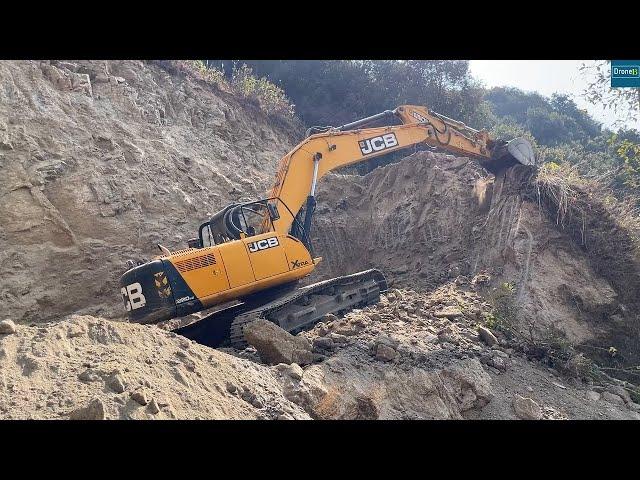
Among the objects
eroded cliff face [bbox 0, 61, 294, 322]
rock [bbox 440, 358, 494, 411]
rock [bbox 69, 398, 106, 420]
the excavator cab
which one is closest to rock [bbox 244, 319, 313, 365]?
rock [bbox 440, 358, 494, 411]

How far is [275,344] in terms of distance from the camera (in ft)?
21.3

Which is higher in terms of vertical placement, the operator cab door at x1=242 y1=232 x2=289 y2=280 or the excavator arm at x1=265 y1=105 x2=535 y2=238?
the excavator arm at x1=265 y1=105 x2=535 y2=238

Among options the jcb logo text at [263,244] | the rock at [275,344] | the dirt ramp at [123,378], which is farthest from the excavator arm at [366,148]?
the dirt ramp at [123,378]

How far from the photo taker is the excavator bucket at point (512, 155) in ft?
36.4

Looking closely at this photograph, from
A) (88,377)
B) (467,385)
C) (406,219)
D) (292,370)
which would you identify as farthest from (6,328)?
(406,219)

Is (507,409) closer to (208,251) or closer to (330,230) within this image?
(208,251)

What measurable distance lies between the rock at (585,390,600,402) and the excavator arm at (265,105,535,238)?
470 cm

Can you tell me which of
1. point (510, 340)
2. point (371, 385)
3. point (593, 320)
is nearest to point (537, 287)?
point (593, 320)

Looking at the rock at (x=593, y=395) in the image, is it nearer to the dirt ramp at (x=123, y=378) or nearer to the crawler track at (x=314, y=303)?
the crawler track at (x=314, y=303)

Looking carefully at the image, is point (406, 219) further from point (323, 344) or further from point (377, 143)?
point (323, 344)

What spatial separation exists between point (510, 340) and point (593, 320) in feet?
6.29

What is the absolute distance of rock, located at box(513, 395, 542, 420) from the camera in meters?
6.28

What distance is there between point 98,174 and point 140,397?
26.3ft

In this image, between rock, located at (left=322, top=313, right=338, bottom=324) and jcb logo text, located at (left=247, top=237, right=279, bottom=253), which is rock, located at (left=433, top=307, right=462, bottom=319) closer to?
rock, located at (left=322, top=313, right=338, bottom=324)
